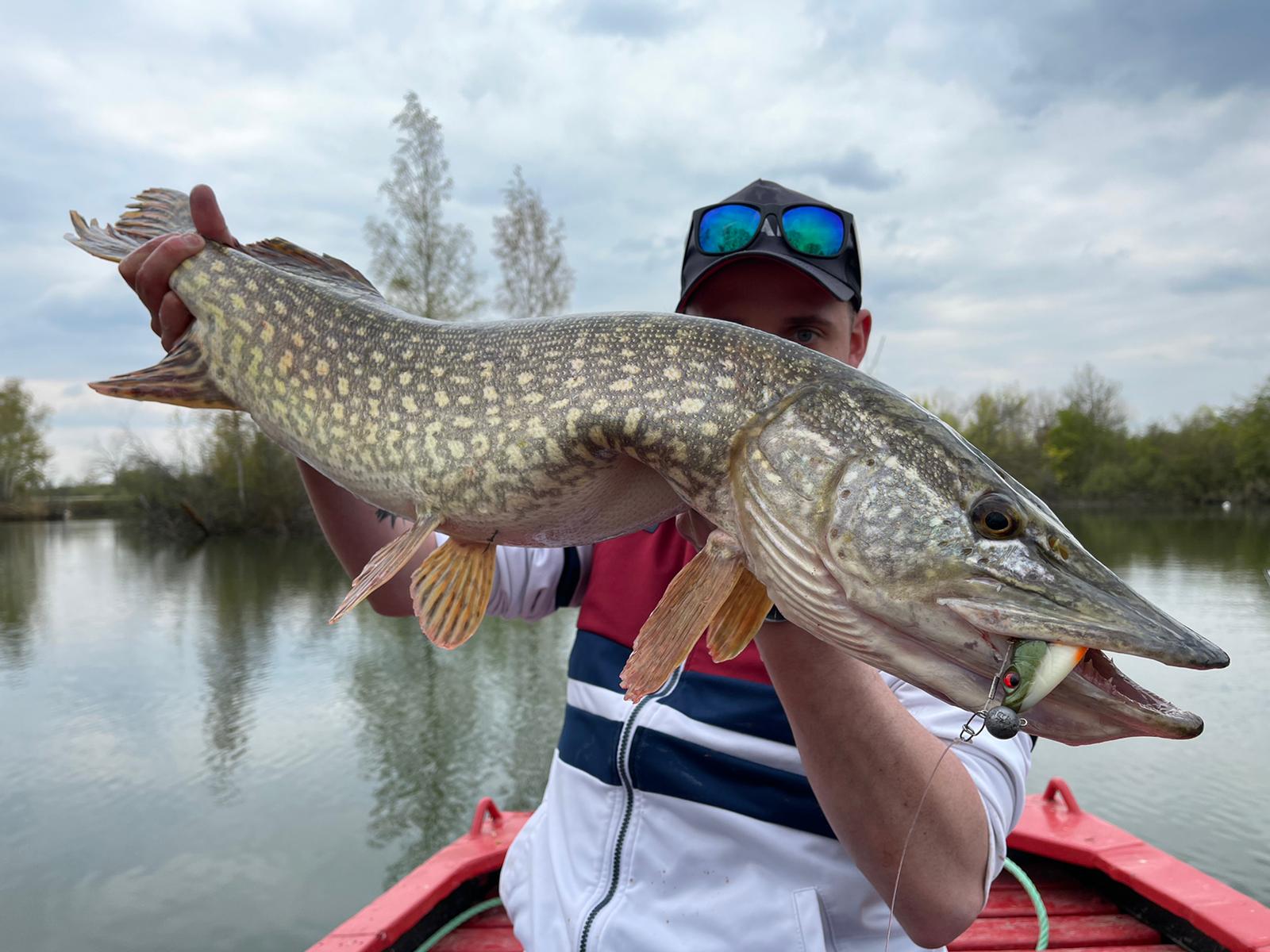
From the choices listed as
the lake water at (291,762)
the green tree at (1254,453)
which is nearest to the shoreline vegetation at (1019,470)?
the green tree at (1254,453)

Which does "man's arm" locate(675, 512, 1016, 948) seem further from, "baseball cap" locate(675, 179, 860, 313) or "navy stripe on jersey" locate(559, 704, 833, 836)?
"baseball cap" locate(675, 179, 860, 313)

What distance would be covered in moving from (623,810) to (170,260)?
64.6 inches

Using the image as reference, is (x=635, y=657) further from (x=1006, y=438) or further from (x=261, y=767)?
(x=1006, y=438)

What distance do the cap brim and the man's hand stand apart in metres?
1.17

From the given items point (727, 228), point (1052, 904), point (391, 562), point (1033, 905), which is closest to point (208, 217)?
point (391, 562)

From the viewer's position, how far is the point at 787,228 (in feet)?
6.00

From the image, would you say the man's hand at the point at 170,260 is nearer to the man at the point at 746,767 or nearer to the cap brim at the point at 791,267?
the man at the point at 746,767

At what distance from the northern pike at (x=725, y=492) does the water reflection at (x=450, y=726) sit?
457 cm

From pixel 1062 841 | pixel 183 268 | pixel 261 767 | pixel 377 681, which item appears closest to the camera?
pixel 183 268

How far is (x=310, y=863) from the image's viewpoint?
17.5 ft

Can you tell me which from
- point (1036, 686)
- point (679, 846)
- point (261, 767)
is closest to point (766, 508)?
point (1036, 686)

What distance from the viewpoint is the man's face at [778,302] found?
1.82 meters

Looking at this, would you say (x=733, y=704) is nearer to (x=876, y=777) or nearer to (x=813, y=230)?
(x=876, y=777)

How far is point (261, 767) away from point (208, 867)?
1.45 m
